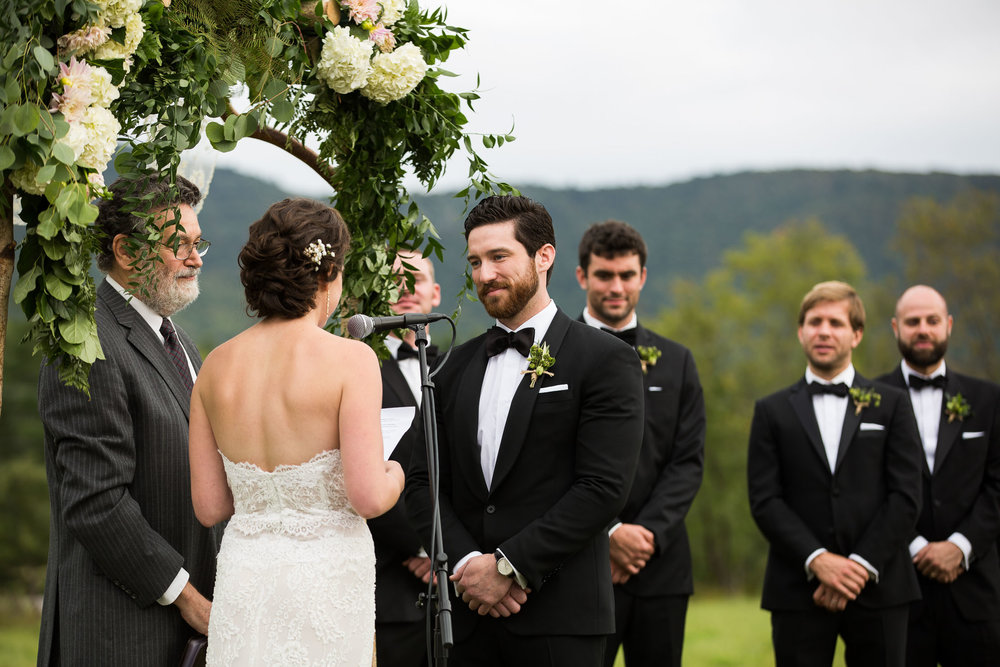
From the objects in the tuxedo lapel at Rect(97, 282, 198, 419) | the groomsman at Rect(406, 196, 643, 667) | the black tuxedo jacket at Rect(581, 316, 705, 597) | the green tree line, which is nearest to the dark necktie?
the tuxedo lapel at Rect(97, 282, 198, 419)

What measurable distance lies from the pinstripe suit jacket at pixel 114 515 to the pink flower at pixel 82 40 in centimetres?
113

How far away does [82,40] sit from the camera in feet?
8.82

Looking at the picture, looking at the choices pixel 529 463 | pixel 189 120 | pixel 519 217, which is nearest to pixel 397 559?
pixel 529 463

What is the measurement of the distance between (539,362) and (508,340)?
0.63 ft

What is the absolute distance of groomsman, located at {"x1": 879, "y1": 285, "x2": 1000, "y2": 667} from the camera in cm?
546

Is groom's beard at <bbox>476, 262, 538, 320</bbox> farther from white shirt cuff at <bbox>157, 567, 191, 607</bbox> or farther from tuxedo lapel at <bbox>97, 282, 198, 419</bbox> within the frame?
white shirt cuff at <bbox>157, 567, 191, 607</bbox>

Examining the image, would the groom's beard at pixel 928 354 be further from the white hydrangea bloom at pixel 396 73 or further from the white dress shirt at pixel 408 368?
the white hydrangea bloom at pixel 396 73

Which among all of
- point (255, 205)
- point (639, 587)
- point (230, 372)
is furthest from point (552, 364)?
point (255, 205)

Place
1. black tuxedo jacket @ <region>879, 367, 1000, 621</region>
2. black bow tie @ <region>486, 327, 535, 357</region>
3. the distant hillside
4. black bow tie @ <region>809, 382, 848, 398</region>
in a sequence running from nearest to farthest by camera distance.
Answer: black bow tie @ <region>486, 327, 535, 357</region>
black bow tie @ <region>809, 382, 848, 398</region>
black tuxedo jacket @ <region>879, 367, 1000, 621</region>
the distant hillside

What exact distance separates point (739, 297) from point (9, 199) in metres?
45.0

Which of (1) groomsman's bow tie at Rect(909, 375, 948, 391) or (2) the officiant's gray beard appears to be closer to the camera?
(2) the officiant's gray beard

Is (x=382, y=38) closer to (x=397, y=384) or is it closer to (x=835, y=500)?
(x=397, y=384)

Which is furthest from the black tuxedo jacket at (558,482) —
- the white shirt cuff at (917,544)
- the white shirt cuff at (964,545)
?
the white shirt cuff at (964,545)

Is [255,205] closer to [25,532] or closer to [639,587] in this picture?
[25,532]
